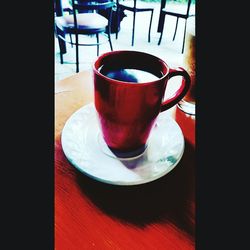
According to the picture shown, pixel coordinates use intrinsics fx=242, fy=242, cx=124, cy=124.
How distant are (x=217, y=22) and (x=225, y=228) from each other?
21cm

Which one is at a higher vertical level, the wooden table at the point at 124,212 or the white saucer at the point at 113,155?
the white saucer at the point at 113,155

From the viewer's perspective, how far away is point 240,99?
0.22 metres

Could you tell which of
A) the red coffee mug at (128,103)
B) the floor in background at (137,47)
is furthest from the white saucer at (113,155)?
the floor in background at (137,47)

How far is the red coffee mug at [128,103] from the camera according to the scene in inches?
13.1

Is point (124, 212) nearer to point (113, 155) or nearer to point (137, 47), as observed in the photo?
point (113, 155)

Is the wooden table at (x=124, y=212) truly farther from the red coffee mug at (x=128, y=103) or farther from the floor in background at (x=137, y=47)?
the floor in background at (x=137, y=47)

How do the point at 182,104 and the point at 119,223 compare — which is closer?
the point at 119,223

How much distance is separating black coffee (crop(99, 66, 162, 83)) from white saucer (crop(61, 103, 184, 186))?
103 millimetres

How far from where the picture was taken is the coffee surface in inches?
15.3

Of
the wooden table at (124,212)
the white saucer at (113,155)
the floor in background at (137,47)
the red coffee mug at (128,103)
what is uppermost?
the red coffee mug at (128,103)

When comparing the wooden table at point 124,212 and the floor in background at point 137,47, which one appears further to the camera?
the floor in background at point 137,47

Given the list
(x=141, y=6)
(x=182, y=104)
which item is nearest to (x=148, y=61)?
(x=182, y=104)
